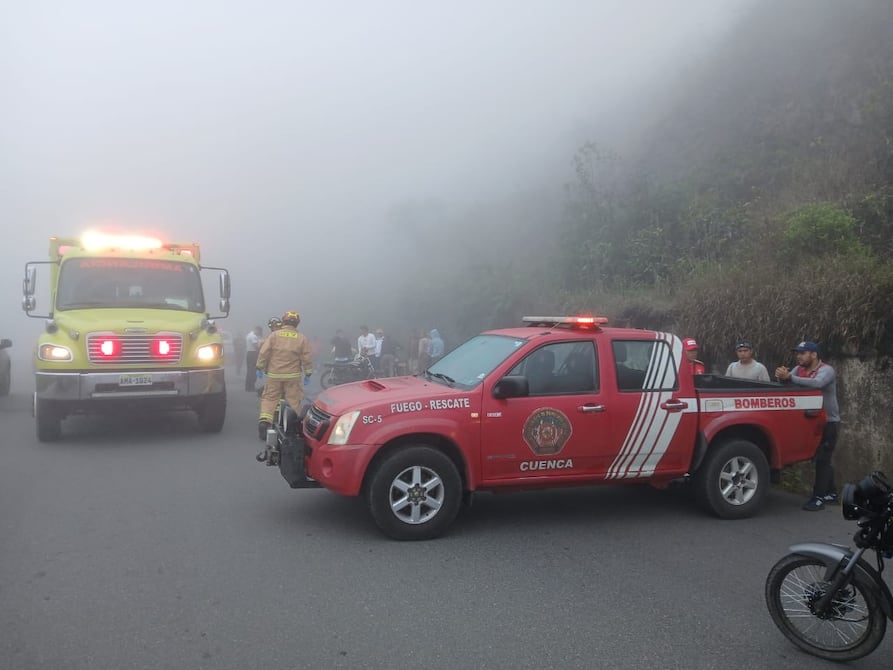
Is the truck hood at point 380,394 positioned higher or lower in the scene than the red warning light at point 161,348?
lower

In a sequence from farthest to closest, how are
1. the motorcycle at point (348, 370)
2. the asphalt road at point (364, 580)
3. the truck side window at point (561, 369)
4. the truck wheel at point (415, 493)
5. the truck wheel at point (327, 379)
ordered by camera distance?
1. the truck wheel at point (327, 379)
2. the motorcycle at point (348, 370)
3. the truck side window at point (561, 369)
4. the truck wheel at point (415, 493)
5. the asphalt road at point (364, 580)

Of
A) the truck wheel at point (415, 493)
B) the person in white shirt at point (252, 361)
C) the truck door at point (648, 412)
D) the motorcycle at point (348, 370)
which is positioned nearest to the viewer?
the truck wheel at point (415, 493)

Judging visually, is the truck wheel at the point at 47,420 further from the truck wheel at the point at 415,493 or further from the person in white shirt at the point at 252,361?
the person in white shirt at the point at 252,361

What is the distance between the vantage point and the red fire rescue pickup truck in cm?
596

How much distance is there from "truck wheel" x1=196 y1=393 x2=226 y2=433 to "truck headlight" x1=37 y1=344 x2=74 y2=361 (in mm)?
1831

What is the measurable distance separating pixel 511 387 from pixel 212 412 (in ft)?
20.1

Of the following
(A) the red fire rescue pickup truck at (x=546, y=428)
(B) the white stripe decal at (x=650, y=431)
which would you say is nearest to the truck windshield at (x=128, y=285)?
(A) the red fire rescue pickup truck at (x=546, y=428)

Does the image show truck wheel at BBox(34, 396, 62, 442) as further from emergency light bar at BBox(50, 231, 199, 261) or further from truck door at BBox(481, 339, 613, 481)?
truck door at BBox(481, 339, 613, 481)

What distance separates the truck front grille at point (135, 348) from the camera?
9.91 meters

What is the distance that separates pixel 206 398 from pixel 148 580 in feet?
19.2

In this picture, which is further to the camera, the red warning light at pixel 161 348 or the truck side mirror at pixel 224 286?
the truck side mirror at pixel 224 286

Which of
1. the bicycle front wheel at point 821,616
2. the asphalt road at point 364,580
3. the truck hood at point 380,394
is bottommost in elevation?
the asphalt road at point 364,580

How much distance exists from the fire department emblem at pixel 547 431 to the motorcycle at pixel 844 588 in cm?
225

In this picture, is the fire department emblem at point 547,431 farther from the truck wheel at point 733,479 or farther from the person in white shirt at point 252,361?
the person in white shirt at point 252,361
